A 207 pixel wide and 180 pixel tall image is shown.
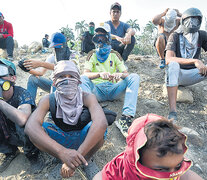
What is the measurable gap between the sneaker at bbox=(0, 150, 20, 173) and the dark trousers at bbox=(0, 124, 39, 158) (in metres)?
0.07

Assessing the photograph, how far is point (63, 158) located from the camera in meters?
1.72

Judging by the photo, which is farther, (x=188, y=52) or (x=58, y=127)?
(x=188, y=52)

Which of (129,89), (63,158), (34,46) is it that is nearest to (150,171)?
(63,158)

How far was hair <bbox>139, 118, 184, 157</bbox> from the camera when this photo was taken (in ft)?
3.50

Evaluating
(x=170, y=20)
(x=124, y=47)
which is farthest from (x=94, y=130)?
(x=170, y=20)

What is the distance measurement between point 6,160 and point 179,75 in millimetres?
3159

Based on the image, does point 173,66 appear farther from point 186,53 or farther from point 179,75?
point 186,53

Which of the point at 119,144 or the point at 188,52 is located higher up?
the point at 188,52

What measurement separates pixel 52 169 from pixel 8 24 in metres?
5.74

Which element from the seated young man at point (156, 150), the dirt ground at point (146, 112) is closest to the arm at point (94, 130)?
the dirt ground at point (146, 112)

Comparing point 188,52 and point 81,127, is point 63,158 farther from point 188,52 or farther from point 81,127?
point 188,52

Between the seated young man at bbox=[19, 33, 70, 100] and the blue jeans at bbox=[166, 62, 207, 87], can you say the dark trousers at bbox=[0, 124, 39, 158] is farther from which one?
the blue jeans at bbox=[166, 62, 207, 87]

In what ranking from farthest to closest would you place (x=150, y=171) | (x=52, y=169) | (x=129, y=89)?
1. (x=129, y=89)
2. (x=52, y=169)
3. (x=150, y=171)

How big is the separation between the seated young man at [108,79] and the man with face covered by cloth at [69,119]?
79cm
